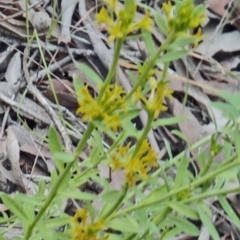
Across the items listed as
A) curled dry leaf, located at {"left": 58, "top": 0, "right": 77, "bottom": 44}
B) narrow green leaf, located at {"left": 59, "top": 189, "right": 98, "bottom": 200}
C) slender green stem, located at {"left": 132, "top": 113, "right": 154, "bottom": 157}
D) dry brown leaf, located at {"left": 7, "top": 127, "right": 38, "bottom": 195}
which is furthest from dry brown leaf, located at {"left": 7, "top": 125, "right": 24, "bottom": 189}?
slender green stem, located at {"left": 132, "top": 113, "right": 154, "bottom": 157}

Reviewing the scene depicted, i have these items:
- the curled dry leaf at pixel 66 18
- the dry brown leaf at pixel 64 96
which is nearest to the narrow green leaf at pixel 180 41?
the dry brown leaf at pixel 64 96

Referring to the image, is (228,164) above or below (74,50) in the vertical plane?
above

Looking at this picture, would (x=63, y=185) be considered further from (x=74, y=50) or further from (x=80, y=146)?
(x=74, y=50)

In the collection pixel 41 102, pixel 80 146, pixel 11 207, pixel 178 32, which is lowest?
pixel 41 102

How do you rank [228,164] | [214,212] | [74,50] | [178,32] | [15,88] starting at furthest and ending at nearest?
[74,50] → [15,88] → [214,212] → [228,164] → [178,32]

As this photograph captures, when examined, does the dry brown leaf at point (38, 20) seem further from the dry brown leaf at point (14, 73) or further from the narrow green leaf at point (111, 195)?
the narrow green leaf at point (111, 195)

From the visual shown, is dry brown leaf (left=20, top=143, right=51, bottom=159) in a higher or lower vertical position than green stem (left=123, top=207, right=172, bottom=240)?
lower

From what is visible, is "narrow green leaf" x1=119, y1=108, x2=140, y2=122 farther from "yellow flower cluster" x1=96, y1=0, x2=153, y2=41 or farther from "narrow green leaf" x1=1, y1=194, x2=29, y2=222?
"narrow green leaf" x1=1, y1=194, x2=29, y2=222

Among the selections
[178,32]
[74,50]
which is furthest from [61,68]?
[178,32]
